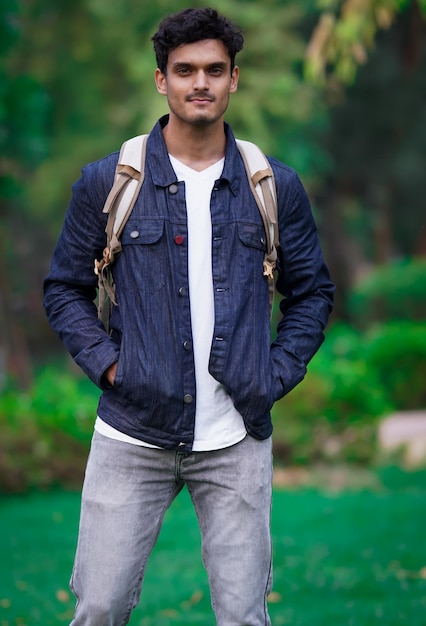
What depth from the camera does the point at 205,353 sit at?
3672mm

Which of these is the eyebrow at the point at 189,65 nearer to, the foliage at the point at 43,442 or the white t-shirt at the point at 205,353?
the white t-shirt at the point at 205,353

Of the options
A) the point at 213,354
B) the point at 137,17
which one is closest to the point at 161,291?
the point at 213,354

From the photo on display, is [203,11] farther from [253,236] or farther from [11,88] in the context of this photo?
[11,88]

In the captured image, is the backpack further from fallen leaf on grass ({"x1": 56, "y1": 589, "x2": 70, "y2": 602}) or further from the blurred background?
the blurred background

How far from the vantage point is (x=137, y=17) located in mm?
22031

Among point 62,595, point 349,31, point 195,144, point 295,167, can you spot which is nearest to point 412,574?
point 62,595

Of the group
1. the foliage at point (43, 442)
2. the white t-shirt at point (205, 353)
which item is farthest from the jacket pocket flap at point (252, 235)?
the foliage at point (43, 442)

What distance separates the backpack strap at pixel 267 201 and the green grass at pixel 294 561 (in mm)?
2832

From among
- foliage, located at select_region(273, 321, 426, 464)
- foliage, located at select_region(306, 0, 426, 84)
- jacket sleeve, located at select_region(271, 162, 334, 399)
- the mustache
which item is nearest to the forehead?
the mustache

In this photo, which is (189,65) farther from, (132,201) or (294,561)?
(294,561)

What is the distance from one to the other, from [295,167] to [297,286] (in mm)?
19317

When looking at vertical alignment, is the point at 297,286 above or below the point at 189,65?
below

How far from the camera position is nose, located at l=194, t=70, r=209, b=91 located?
3635mm

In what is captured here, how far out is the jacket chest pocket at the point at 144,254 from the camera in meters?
3.64
